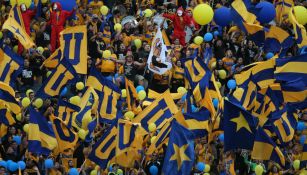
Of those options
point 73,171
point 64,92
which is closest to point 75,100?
point 64,92

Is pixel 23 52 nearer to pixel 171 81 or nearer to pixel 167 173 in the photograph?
pixel 171 81

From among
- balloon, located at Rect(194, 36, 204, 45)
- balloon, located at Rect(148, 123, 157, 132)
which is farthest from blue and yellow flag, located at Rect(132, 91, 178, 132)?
balloon, located at Rect(194, 36, 204, 45)

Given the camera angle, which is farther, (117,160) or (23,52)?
(23,52)

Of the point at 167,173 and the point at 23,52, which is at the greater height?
the point at 23,52

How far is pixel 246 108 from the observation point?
29.8 m

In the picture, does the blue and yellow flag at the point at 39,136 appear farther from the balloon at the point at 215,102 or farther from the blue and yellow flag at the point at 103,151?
the balloon at the point at 215,102

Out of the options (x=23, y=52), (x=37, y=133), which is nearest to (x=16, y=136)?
(x=37, y=133)

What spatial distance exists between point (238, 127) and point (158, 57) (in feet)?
18.6

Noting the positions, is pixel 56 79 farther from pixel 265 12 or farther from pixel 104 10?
pixel 265 12

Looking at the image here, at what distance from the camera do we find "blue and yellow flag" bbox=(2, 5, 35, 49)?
33156mm

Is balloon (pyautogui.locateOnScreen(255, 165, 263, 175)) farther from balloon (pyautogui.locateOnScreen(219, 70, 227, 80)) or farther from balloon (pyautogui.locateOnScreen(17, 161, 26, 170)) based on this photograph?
balloon (pyautogui.locateOnScreen(17, 161, 26, 170))

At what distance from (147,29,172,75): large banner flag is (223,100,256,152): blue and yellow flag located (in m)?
5.29

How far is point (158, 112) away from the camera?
3023 centimetres

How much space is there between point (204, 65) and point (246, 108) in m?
1.62
